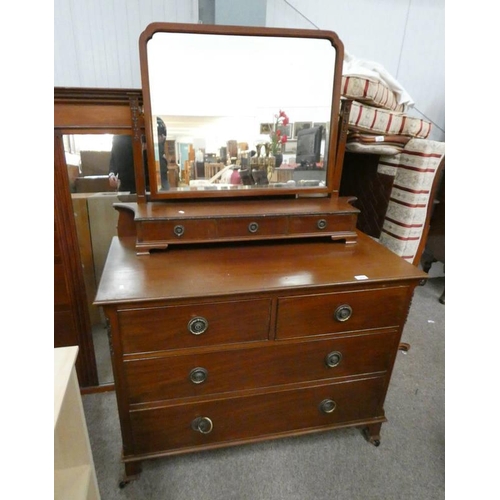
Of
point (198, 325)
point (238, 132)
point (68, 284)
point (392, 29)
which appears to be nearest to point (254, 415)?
point (198, 325)

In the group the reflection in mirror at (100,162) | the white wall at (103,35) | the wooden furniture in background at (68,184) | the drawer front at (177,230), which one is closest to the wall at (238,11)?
the white wall at (103,35)

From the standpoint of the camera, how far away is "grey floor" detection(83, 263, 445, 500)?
4.26 feet

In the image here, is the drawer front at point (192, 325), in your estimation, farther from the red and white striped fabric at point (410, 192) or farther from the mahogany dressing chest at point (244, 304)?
the red and white striped fabric at point (410, 192)

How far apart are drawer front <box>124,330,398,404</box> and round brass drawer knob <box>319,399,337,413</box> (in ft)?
0.39

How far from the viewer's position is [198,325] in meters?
1.08

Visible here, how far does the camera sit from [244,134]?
137 cm

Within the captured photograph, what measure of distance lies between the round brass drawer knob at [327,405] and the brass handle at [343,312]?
388mm

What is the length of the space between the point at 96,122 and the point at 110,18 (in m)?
0.87

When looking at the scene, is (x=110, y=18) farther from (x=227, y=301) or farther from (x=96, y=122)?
(x=227, y=301)

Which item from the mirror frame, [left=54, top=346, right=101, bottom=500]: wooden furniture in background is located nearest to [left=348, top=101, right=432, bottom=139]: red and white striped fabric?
the mirror frame

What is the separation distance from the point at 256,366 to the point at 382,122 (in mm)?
1304

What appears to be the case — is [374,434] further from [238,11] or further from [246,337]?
[238,11]
